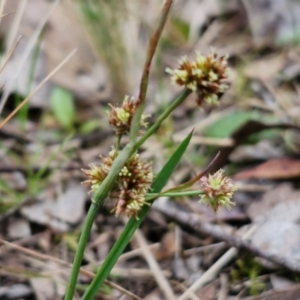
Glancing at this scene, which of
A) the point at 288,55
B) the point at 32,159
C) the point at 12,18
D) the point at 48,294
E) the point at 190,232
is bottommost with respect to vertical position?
the point at 48,294

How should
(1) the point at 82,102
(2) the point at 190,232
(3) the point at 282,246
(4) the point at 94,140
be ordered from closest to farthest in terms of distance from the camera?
1. (3) the point at 282,246
2. (2) the point at 190,232
3. (4) the point at 94,140
4. (1) the point at 82,102

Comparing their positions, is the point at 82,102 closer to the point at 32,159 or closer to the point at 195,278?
the point at 32,159

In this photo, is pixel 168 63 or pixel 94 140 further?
pixel 168 63

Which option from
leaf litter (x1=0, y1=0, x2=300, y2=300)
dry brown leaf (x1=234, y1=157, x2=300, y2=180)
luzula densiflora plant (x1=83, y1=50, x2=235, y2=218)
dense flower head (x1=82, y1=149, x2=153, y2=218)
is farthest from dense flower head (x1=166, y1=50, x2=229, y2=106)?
dry brown leaf (x1=234, y1=157, x2=300, y2=180)

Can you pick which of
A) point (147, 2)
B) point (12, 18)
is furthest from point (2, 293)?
point (147, 2)

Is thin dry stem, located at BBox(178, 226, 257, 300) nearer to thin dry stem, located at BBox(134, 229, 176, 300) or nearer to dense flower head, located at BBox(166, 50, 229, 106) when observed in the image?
thin dry stem, located at BBox(134, 229, 176, 300)

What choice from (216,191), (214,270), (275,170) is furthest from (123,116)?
(275,170)

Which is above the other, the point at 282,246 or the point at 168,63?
the point at 168,63
